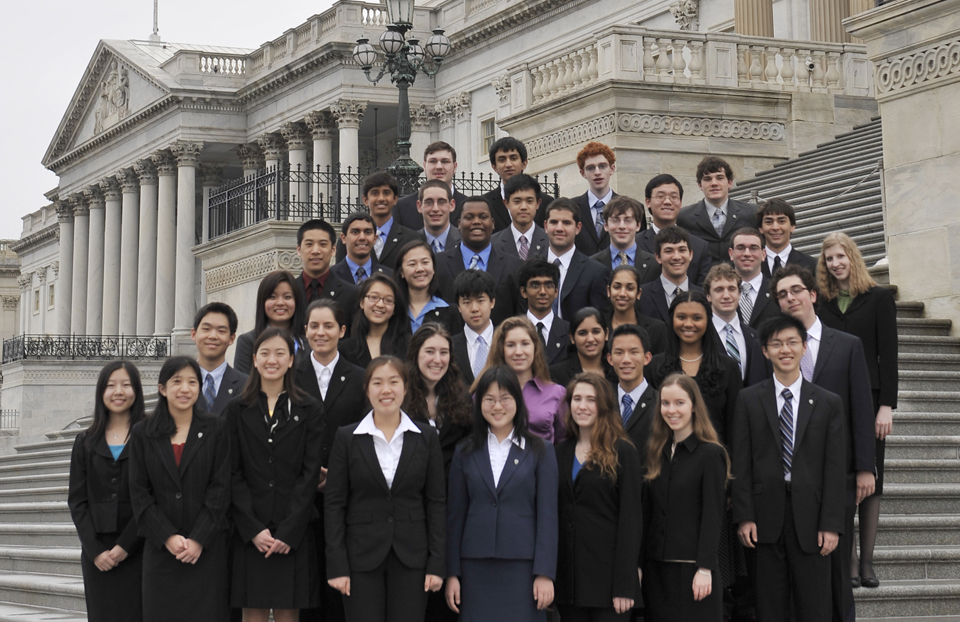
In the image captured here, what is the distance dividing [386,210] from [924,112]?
628 cm

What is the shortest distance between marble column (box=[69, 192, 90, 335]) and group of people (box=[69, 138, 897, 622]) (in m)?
62.8

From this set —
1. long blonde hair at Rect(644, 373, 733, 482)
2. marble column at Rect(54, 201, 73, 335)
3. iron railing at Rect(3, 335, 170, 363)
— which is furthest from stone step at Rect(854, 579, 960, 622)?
marble column at Rect(54, 201, 73, 335)

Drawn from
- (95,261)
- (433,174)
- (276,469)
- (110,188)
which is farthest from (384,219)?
(95,261)

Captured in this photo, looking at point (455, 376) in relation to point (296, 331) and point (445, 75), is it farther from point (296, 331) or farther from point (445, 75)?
point (445, 75)

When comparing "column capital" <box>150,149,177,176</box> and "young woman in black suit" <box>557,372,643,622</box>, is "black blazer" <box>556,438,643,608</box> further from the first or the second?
"column capital" <box>150,149,177,176</box>

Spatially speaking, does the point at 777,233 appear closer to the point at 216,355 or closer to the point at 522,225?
the point at 522,225

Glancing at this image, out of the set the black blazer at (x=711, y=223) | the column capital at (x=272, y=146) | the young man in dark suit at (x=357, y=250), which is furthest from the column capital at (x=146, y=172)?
the young man in dark suit at (x=357, y=250)

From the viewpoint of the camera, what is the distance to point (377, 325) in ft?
26.4

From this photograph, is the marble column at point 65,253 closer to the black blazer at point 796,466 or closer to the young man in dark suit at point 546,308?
the young man in dark suit at point 546,308

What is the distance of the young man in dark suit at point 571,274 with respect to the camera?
883cm

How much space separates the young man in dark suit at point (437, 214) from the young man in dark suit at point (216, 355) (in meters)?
1.93

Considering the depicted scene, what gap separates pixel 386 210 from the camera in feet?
32.4

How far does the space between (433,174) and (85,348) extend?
3927 centimetres

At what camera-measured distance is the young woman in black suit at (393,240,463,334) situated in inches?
326
